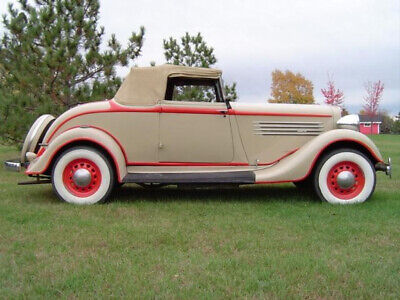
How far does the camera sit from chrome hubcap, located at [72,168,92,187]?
5.40 metres

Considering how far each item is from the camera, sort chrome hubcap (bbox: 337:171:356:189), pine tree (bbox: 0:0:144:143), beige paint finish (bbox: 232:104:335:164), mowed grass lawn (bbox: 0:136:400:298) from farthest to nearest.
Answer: pine tree (bbox: 0:0:144:143), beige paint finish (bbox: 232:104:335:164), chrome hubcap (bbox: 337:171:356:189), mowed grass lawn (bbox: 0:136:400:298)

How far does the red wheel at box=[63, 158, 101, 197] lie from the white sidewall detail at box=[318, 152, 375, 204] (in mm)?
2804

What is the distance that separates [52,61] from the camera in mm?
9039

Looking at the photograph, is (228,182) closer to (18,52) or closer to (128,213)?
(128,213)

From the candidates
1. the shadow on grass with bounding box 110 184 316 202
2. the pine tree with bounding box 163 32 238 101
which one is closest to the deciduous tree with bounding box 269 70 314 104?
the pine tree with bounding box 163 32 238 101

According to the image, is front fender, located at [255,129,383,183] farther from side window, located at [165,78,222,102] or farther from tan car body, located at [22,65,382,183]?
side window, located at [165,78,222,102]

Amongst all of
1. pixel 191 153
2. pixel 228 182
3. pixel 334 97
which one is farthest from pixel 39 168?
pixel 334 97

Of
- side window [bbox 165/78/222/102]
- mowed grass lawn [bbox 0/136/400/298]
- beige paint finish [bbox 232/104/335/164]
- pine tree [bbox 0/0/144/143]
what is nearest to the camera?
mowed grass lawn [bbox 0/136/400/298]

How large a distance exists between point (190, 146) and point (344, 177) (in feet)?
6.48

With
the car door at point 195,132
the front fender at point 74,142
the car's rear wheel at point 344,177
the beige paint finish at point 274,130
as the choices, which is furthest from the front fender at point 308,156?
the front fender at point 74,142

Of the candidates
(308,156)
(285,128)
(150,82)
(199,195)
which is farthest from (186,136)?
(308,156)

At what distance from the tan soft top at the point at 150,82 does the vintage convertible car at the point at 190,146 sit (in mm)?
13

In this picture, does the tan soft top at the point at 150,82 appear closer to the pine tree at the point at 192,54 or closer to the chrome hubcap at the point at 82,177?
the chrome hubcap at the point at 82,177

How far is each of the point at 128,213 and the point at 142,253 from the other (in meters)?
1.45
